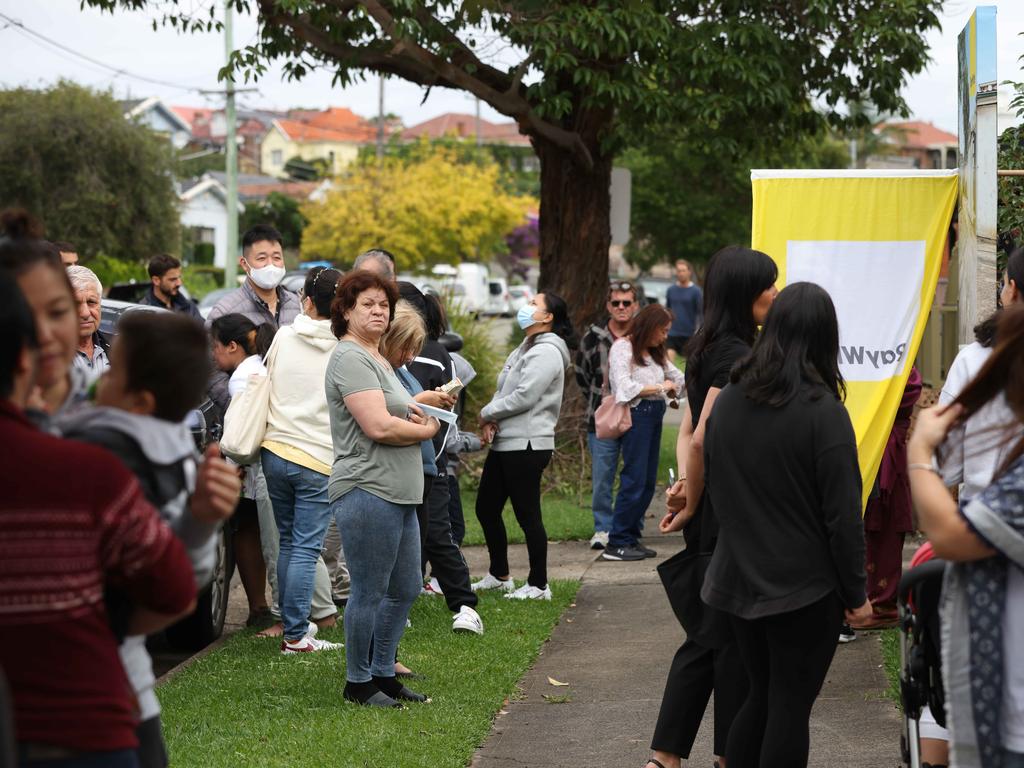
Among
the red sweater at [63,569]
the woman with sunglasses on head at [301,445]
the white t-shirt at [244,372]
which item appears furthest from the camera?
the white t-shirt at [244,372]

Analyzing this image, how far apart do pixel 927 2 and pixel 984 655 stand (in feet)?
38.5

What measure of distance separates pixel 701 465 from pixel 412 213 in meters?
47.8

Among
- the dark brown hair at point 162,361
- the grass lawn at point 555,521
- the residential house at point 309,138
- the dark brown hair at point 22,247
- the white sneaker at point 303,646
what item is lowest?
the grass lawn at point 555,521

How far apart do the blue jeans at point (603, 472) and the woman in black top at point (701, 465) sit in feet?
16.4

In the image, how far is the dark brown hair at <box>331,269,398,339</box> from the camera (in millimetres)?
5762

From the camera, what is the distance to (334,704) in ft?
20.0

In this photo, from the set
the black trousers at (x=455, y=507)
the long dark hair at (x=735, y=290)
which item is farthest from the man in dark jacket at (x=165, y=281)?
the long dark hair at (x=735, y=290)

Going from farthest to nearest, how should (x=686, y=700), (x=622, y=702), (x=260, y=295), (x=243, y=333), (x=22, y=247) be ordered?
(x=260, y=295) < (x=243, y=333) < (x=622, y=702) < (x=686, y=700) < (x=22, y=247)

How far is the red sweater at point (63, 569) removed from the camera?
2.43 meters

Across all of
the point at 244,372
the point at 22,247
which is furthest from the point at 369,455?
the point at 22,247

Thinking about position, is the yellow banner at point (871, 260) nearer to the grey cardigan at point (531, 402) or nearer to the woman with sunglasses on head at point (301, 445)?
the grey cardigan at point (531, 402)

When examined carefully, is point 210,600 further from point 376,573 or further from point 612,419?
point 612,419

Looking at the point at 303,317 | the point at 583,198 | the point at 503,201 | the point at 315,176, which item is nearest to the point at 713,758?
the point at 303,317

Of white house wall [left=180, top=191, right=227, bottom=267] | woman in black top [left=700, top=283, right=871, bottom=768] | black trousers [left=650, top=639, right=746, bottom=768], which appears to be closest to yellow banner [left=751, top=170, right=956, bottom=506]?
black trousers [left=650, top=639, right=746, bottom=768]
